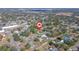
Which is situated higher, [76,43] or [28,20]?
[28,20]

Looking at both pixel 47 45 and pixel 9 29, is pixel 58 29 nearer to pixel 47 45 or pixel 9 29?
pixel 47 45

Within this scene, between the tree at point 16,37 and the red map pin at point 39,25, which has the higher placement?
the red map pin at point 39,25

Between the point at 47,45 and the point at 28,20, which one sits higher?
the point at 28,20

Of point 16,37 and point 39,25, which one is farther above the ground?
point 39,25

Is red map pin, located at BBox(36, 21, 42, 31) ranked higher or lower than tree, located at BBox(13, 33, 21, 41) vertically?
higher

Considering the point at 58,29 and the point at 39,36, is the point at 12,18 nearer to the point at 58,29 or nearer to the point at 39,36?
the point at 39,36
